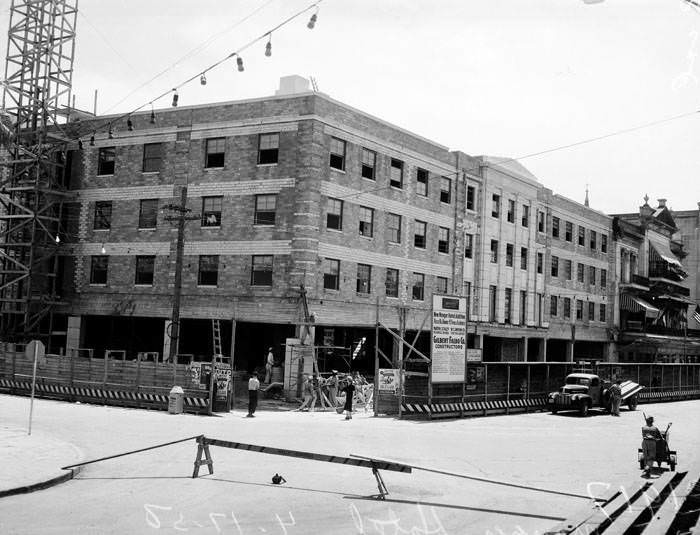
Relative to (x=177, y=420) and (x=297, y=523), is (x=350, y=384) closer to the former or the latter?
(x=177, y=420)

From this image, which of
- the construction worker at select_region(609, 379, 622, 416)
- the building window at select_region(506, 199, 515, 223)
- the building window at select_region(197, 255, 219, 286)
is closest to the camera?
the construction worker at select_region(609, 379, 622, 416)

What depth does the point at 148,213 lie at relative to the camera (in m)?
39.9

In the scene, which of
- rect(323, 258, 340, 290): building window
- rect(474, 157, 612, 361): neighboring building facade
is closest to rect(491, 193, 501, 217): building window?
rect(474, 157, 612, 361): neighboring building facade

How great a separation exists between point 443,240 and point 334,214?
9.84 metres

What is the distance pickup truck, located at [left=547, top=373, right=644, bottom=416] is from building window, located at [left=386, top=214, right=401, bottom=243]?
11.9m

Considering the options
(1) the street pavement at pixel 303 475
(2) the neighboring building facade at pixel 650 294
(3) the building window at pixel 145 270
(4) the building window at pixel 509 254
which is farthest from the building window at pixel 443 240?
(2) the neighboring building facade at pixel 650 294

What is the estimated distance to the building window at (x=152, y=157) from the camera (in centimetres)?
3991

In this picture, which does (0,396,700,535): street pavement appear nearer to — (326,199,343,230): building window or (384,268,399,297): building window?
(326,199,343,230): building window

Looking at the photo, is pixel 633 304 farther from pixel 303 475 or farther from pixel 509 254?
pixel 303 475

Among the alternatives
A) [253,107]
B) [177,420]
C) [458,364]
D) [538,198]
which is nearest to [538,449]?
[458,364]

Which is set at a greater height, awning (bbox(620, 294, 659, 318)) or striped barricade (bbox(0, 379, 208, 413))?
awning (bbox(620, 294, 659, 318))

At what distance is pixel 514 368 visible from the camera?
108ft

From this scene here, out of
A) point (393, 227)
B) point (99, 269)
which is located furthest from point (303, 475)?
point (99, 269)

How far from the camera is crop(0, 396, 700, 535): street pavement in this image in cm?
1098
